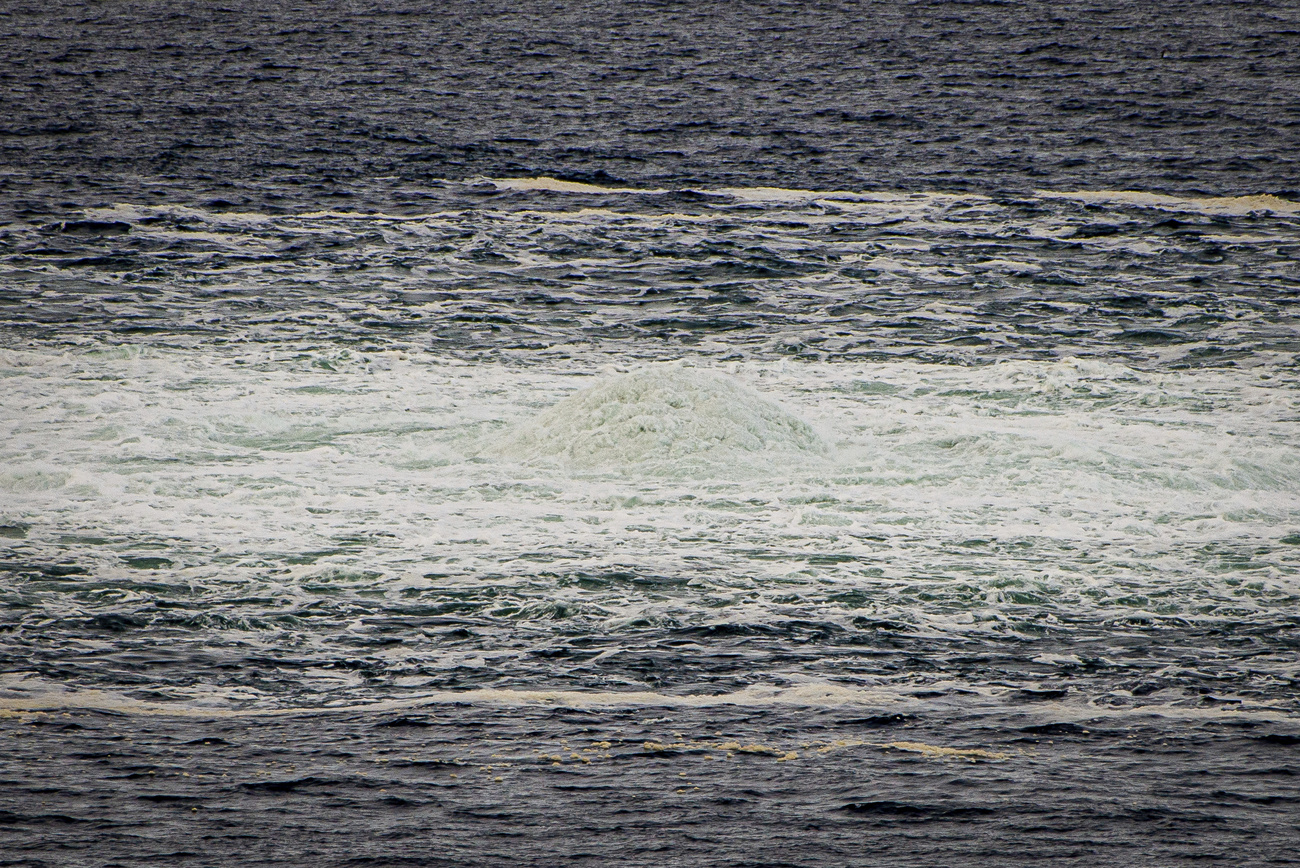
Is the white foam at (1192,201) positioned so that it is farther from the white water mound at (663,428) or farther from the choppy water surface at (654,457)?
the white water mound at (663,428)

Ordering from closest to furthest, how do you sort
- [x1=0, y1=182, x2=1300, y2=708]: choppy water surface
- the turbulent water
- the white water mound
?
the turbulent water
[x1=0, y1=182, x2=1300, y2=708]: choppy water surface
the white water mound

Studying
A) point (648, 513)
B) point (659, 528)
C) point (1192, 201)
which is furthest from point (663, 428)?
point (1192, 201)

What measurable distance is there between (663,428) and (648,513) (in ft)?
4.08

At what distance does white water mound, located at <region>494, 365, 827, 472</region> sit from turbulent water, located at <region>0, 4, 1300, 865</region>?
0.10ft

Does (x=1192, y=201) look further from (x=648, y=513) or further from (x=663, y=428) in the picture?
(x=648, y=513)

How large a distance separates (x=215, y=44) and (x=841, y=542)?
2158 centimetres

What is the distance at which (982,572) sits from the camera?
23.9 feet

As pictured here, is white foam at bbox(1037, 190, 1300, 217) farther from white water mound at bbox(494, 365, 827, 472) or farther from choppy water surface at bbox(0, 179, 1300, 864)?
white water mound at bbox(494, 365, 827, 472)

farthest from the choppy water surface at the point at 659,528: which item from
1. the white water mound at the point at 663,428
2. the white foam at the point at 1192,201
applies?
the white foam at the point at 1192,201

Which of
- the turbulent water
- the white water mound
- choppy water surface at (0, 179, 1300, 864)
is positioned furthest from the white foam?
the white water mound

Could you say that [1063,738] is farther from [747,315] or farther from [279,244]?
[279,244]

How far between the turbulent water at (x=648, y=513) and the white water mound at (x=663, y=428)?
31 mm

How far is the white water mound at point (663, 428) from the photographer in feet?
30.7

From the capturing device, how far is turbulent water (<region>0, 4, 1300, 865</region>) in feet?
15.1
